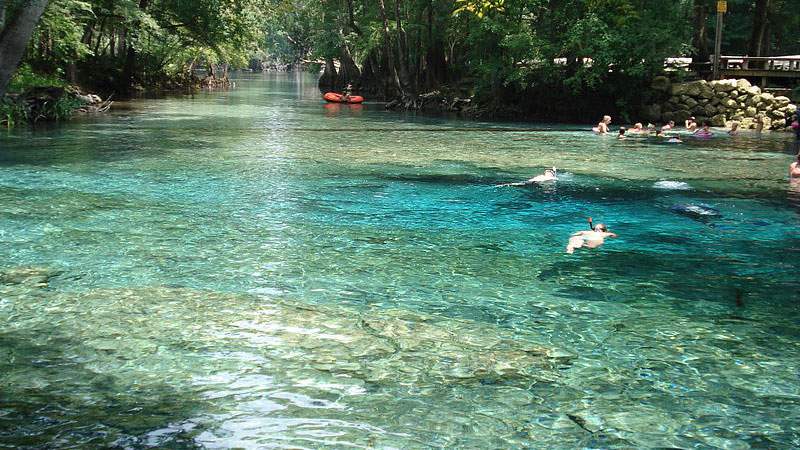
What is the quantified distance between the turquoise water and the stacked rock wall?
54.5ft

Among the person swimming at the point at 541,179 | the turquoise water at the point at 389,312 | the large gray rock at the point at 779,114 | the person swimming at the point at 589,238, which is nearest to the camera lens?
the turquoise water at the point at 389,312

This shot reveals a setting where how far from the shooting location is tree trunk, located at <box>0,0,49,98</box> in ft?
25.2

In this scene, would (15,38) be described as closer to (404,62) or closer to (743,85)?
(743,85)

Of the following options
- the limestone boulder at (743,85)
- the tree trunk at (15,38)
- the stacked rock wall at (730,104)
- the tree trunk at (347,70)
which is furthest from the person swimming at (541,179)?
the tree trunk at (347,70)

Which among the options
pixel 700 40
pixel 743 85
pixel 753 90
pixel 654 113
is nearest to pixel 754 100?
pixel 753 90

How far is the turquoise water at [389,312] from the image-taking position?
533 cm

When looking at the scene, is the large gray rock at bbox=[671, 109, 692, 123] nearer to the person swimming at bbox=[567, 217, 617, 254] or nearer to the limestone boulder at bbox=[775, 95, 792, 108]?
the limestone boulder at bbox=[775, 95, 792, 108]

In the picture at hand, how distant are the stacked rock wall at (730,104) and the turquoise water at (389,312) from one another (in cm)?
1660

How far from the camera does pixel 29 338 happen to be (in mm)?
6707

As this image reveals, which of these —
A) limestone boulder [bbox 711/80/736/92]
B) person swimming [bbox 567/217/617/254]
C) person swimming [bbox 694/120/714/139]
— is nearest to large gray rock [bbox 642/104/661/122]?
limestone boulder [bbox 711/80/736/92]

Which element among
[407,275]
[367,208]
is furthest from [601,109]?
[407,275]

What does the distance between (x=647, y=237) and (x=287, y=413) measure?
25.5ft

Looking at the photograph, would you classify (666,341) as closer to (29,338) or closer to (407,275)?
(407,275)

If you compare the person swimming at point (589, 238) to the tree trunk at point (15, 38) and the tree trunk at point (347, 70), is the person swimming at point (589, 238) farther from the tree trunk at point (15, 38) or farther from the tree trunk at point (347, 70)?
the tree trunk at point (347, 70)
